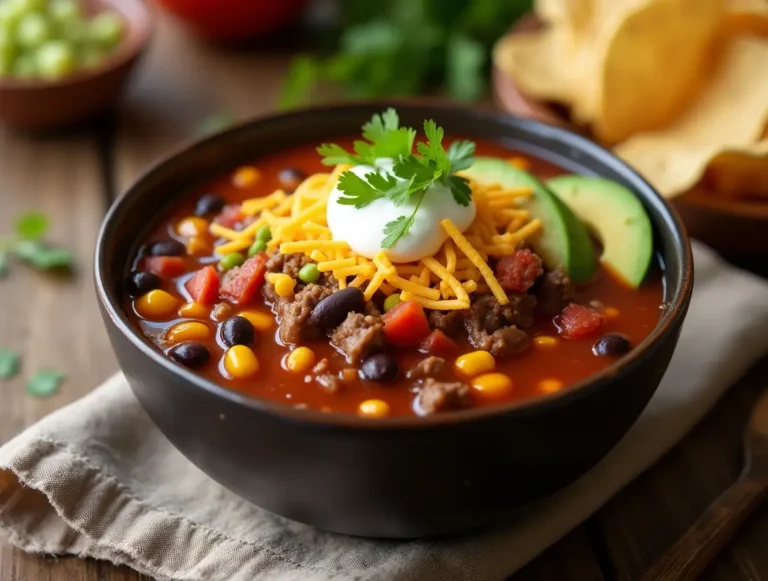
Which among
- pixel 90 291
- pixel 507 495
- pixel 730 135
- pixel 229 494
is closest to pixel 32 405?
pixel 90 291

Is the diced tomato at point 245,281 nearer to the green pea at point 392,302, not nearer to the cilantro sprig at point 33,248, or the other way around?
the green pea at point 392,302

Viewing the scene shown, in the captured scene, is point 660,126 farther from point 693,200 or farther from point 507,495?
point 507,495

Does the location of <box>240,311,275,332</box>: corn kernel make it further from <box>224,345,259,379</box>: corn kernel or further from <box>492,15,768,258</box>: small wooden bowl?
<box>492,15,768,258</box>: small wooden bowl

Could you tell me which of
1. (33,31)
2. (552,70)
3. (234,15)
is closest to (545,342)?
(552,70)

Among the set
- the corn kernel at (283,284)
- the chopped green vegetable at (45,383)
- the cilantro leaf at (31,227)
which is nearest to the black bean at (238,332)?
the corn kernel at (283,284)

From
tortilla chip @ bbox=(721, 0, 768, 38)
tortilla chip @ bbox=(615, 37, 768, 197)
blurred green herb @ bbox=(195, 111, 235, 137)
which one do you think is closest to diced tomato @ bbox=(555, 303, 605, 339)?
tortilla chip @ bbox=(615, 37, 768, 197)
